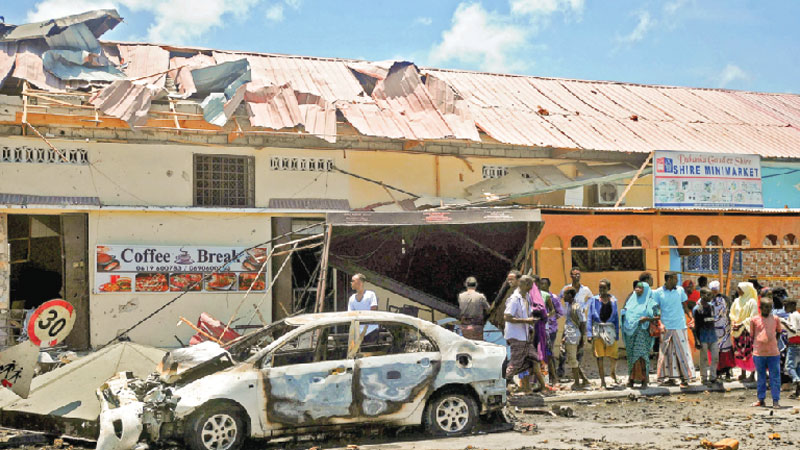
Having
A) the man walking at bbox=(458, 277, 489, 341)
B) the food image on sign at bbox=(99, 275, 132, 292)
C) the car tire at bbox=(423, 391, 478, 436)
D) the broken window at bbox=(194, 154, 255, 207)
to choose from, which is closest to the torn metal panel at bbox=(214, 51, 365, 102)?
the broken window at bbox=(194, 154, 255, 207)

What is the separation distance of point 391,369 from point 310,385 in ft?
2.96

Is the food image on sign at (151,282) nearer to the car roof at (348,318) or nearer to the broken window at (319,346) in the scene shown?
the car roof at (348,318)

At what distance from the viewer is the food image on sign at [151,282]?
47.0ft

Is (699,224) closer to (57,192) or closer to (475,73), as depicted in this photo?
(475,73)

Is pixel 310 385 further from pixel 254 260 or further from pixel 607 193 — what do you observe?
pixel 607 193

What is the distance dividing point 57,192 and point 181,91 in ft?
9.86

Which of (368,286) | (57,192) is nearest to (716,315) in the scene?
(368,286)

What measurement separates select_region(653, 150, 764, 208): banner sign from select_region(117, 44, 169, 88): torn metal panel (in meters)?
9.50

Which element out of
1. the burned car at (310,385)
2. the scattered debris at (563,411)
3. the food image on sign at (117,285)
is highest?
the food image on sign at (117,285)

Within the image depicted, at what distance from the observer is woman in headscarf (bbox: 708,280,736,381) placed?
508 inches

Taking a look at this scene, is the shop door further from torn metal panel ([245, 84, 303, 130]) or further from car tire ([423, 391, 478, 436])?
car tire ([423, 391, 478, 436])

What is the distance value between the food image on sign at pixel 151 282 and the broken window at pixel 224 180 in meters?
1.51

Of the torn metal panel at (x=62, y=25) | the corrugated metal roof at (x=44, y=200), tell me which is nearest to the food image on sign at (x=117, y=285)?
the corrugated metal roof at (x=44, y=200)

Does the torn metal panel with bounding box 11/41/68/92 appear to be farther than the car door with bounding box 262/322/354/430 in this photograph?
Yes
